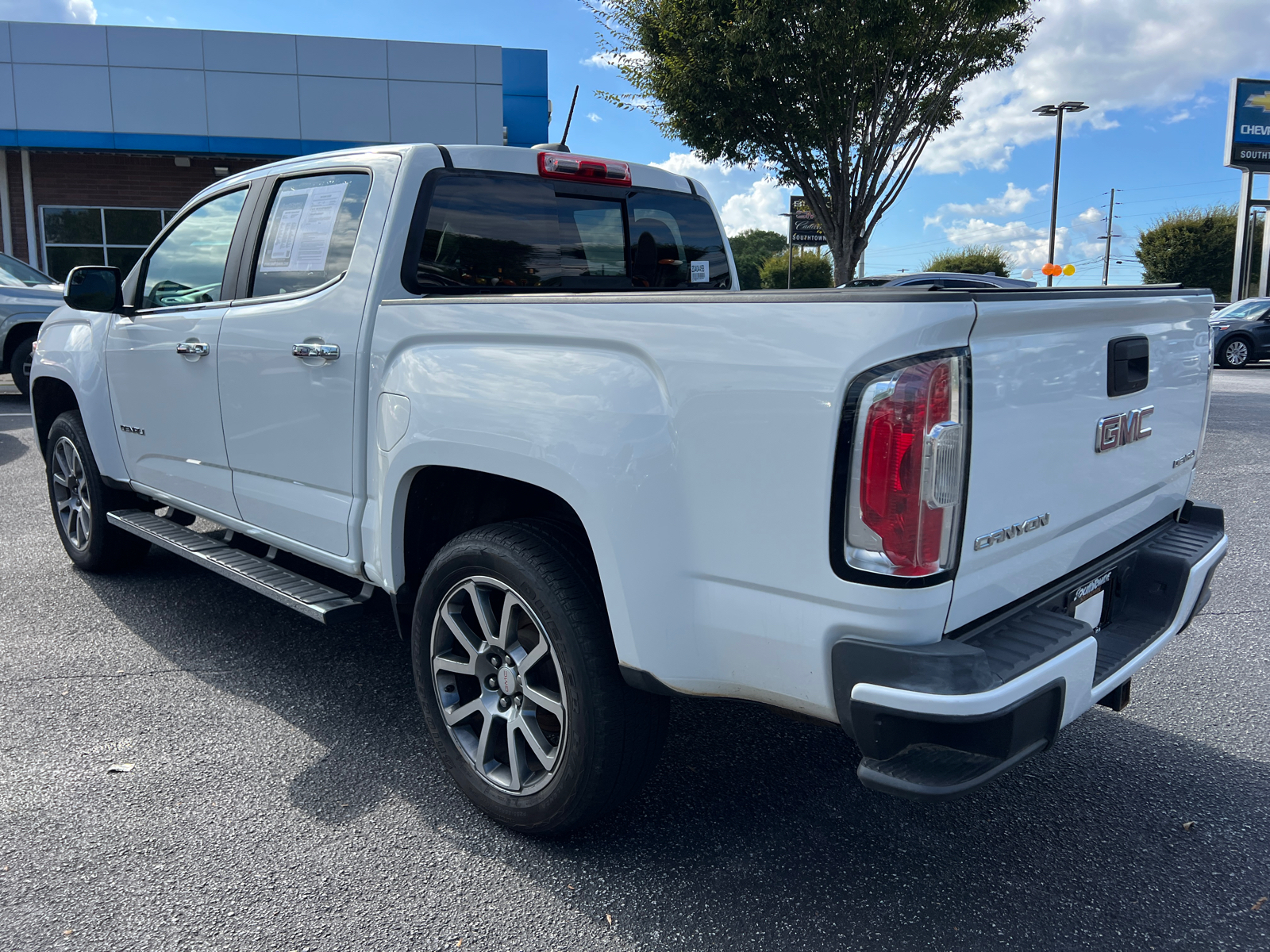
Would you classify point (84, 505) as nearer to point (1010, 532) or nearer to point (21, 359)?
point (1010, 532)

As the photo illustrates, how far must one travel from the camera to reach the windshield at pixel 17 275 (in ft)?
39.1

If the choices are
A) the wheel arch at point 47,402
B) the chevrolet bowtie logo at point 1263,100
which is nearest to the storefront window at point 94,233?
the wheel arch at point 47,402

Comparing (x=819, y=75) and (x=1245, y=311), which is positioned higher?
(x=819, y=75)

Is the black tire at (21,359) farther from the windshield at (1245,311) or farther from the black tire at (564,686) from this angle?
the windshield at (1245,311)

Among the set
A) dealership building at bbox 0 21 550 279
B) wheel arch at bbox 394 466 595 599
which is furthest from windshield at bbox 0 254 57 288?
wheel arch at bbox 394 466 595 599

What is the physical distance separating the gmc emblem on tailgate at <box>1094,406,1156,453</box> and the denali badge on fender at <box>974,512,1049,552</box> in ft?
1.03

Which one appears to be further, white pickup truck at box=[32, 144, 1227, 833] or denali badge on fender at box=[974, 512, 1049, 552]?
denali badge on fender at box=[974, 512, 1049, 552]

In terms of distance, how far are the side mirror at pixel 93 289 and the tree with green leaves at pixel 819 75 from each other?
456 inches

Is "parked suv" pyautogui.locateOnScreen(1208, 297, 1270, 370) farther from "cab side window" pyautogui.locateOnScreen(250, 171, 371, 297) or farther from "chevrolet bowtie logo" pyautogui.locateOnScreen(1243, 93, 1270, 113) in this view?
"chevrolet bowtie logo" pyautogui.locateOnScreen(1243, 93, 1270, 113)

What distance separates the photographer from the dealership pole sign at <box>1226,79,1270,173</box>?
119 feet

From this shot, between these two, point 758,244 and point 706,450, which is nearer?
point 706,450

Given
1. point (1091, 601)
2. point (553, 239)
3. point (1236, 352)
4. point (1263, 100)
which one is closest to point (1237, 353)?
point (1236, 352)

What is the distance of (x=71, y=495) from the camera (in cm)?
525

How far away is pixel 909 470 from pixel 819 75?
14.0m
